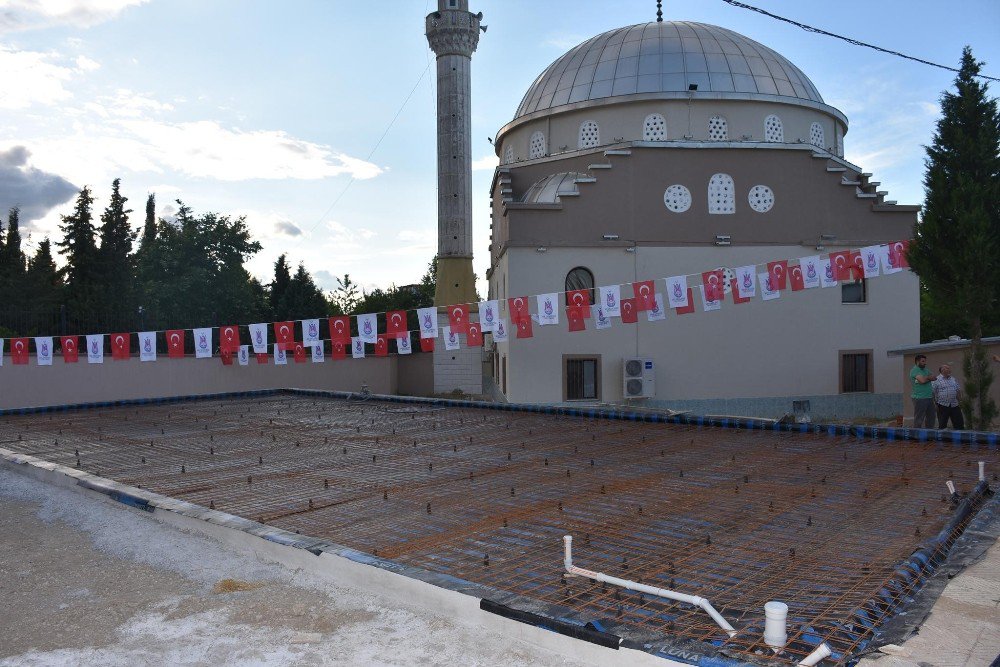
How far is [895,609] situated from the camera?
436 cm

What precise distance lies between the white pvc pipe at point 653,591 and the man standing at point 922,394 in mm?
10447

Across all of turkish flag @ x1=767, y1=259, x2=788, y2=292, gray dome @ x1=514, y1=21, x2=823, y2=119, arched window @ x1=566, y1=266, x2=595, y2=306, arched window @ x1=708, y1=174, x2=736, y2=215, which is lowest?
turkish flag @ x1=767, y1=259, x2=788, y2=292

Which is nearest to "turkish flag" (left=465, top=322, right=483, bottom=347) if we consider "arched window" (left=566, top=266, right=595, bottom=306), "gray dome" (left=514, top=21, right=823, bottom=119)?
"arched window" (left=566, top=266, right=595, bottom=306)

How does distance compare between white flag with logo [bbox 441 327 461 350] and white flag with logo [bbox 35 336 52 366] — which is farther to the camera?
white flag with logo [bbox 35 336 52 366]

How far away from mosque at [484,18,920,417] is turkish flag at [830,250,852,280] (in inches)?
172

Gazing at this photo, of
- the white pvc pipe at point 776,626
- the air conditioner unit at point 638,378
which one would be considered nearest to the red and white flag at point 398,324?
the air conditioner unit at point 638,378

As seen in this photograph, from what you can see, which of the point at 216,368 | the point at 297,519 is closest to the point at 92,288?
the point at 216,368

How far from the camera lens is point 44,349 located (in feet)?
65.3

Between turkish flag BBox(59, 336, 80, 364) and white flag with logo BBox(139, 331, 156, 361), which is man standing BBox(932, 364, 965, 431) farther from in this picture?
turkish flag BBox(59, 336, 80, 364)

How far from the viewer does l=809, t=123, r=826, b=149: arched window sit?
2597 centimetres

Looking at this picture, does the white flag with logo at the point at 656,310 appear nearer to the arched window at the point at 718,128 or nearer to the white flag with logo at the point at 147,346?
the arched window at the point at 718,128

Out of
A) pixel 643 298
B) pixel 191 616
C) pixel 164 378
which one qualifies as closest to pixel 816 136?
pixel 643 298

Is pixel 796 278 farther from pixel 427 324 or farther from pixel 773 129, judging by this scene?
pixel 773 129

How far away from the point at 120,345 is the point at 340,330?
5750 millimetres
